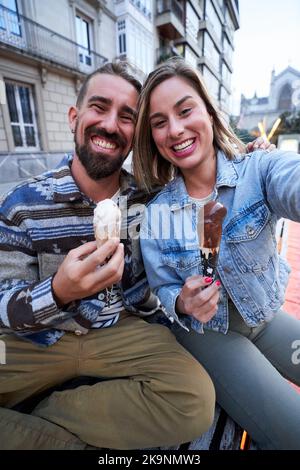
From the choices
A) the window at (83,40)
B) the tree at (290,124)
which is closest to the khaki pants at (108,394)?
the window at (83,40)

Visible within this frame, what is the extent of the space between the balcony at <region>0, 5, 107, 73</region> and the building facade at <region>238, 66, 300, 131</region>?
26.1 m

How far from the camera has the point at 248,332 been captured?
1.34 m

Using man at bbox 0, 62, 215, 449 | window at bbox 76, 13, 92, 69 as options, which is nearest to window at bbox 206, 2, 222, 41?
window at bbox 76, 13, 92, 69

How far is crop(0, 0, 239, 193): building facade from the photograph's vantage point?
15.6 feet

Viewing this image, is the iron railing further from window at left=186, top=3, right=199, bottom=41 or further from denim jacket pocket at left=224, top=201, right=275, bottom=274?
denim jacket pocket at left=224, top=201, right=275, bottom=274

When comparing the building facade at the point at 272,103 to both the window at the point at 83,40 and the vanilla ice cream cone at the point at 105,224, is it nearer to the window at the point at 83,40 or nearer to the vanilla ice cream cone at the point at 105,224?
the window at the point at 83,40

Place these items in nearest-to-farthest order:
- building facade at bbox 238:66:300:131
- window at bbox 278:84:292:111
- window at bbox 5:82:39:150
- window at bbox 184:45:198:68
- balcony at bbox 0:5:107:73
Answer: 1. window at bbox 184:45:198:68
2. balcony at bbox 0:5:107:73
3. window at bbox 5:82:39:150
4. building facade at bbox 238:66:300:131
5. window at bbox 278:84:292:111

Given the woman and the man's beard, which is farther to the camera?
the man's beard

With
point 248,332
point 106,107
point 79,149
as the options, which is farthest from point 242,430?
point 106,107

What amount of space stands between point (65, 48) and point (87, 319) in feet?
26.3

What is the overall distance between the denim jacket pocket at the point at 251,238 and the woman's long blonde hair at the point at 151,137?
0.37 m

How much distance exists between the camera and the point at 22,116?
8.22m

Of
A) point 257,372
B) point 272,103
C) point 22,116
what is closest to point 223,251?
point 257,372
